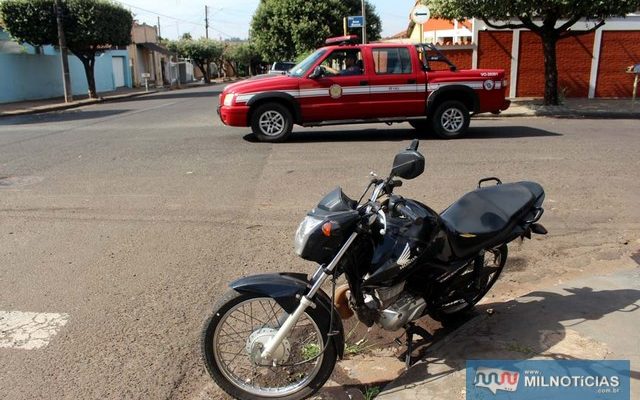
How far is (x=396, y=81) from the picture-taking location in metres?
11.1

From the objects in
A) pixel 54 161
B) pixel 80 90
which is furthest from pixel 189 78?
pixel 54 161

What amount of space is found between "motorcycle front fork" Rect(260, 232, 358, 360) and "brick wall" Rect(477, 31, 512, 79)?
18.3 metres

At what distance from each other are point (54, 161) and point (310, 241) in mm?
8422

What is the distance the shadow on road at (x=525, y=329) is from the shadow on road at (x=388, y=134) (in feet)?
25.3

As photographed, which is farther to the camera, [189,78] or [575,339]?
[189,78]

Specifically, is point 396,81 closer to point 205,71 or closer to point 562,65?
point 562,65

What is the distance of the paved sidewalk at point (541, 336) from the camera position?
10.3 ft

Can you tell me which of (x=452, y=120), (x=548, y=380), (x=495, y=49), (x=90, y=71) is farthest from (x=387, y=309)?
(x=90, y=71)

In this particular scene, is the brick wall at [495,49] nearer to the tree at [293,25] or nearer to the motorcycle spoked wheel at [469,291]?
the motorcycle spoked wheel at [469,291]

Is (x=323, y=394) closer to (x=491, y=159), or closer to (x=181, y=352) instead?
(x=181, y=352)

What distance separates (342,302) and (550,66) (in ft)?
50.2

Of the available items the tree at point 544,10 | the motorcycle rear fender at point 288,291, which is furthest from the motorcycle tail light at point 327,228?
the tree at point 544,10

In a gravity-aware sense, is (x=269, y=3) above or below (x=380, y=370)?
above

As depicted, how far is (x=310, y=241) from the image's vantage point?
2.88 meters
